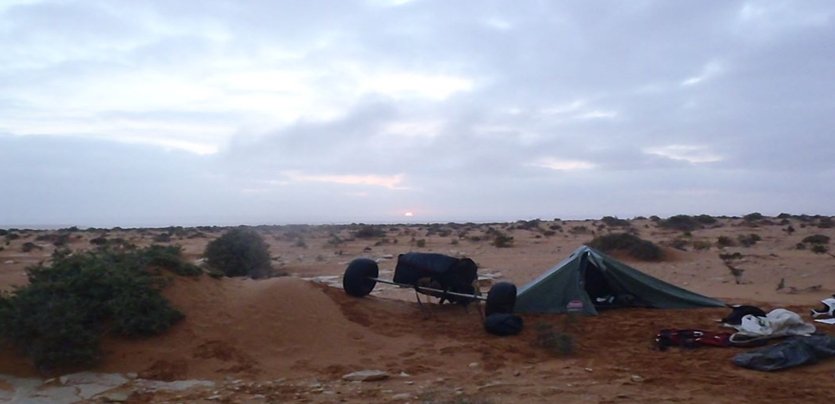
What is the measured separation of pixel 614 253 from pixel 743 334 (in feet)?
49.3

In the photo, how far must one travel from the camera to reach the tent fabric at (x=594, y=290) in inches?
464

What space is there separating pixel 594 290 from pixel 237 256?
359 inches

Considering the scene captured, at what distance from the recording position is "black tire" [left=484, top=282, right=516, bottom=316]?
10.9 metres

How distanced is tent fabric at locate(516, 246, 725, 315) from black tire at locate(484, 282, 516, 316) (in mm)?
839

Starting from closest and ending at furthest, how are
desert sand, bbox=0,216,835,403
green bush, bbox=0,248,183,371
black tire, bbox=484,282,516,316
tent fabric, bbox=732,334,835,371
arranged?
desert sand, bbox=0,216,835,403 → tent fabric, bbox=732,334,835,371 → green bush, bbox=0,248,183,371 → black tire, bbox=484,282,516,316

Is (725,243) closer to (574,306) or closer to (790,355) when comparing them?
(574,306)

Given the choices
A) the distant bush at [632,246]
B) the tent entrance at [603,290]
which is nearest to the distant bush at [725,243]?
the distant bush at [632,246]

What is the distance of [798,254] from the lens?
2259 centimetres

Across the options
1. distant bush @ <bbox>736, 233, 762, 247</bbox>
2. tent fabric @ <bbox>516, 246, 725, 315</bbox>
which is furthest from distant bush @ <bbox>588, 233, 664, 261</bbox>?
tent fabric @ <bbox>516, 246, 725, 315</bbox>

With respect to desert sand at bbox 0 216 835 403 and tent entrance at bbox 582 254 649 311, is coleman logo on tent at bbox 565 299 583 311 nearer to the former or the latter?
desert sand at bbox 0 216 835 403

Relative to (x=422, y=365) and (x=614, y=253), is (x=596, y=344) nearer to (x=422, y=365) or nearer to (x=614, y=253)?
(x=422, y=365)

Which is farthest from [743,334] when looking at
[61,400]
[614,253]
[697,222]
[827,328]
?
[697,222]

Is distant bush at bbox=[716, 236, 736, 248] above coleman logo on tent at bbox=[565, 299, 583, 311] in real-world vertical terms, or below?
above

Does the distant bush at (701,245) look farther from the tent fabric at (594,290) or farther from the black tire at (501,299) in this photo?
the black tire at (501,299)
